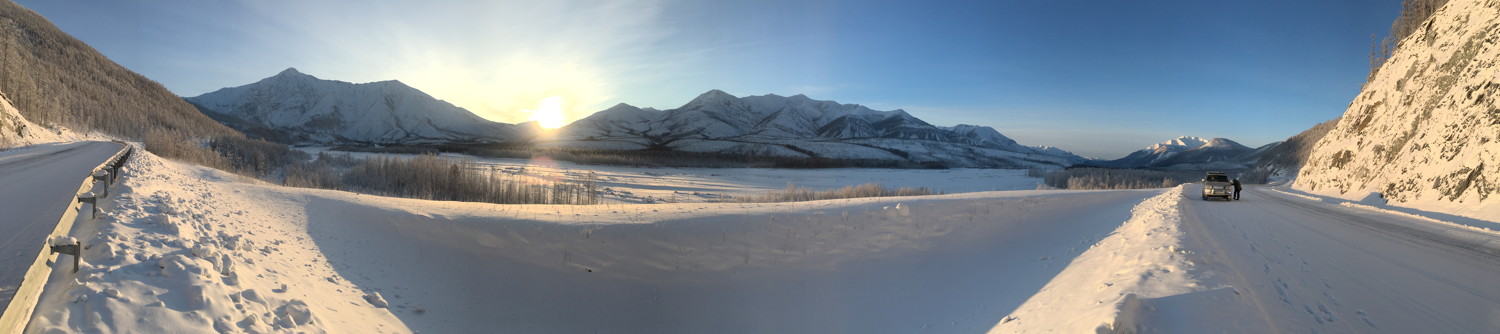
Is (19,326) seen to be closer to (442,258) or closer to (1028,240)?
(442,258)

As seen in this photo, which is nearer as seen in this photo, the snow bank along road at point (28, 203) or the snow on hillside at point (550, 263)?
the snow bank along road at point (28, 203)

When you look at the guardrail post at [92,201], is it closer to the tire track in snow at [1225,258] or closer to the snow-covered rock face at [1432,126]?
the tire track in snow at [1225,258]

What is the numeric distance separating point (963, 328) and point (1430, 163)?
18612 millimetres

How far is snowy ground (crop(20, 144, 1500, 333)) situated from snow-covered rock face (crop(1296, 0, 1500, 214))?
236 cm

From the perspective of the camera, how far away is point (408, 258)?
8.91 meters

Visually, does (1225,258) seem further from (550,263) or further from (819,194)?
(819,194)

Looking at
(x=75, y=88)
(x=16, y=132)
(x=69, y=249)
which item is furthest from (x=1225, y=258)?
(x=75, y=88)

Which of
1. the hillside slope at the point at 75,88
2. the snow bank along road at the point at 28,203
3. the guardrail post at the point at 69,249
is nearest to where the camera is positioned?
the guardrail post at the point at 69,249

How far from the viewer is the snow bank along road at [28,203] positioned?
4.30 meters

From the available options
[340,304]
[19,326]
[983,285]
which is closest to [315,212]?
[340,304]

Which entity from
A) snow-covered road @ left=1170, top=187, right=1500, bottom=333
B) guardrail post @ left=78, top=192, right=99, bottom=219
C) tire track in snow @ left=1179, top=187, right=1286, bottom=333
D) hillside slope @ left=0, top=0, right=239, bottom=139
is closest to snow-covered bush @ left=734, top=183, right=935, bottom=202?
tire track in snow @ left=1179, top=187, right=1286, bottom=333

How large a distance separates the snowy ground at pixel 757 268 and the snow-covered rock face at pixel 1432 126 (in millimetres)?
2361

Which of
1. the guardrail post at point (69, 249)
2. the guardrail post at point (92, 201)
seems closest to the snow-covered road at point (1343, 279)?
the guardrail post at point (69, 249)

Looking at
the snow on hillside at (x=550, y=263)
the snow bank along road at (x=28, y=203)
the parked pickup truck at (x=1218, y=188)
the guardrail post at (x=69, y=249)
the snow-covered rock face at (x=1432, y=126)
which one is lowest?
the snow on hillside at (x=550, y=263)
